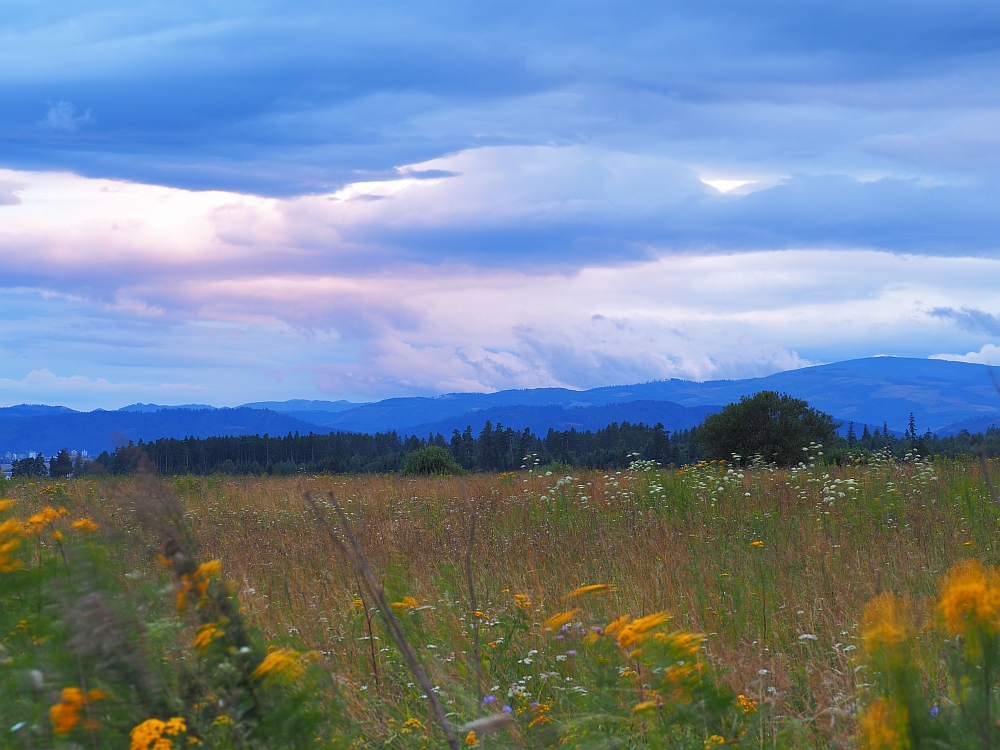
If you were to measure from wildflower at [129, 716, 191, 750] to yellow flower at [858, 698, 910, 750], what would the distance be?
147 cm

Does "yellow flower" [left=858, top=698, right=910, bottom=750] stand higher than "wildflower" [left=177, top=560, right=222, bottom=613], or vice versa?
"wildflower" [left=177, top=560, right=222, bottom=613]

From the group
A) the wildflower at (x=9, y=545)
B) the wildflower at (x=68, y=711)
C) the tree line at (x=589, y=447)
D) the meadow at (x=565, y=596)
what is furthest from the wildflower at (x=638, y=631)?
the wildflower at (x=9, y=545)

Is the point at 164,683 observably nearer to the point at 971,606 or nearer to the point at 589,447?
the point at 971,606

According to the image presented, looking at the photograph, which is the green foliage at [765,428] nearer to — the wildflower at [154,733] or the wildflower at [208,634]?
the wildflower at [208,634]

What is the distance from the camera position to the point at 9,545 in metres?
2.61

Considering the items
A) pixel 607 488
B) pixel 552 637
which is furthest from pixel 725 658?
pixel 607 488

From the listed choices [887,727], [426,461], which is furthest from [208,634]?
[426,461]

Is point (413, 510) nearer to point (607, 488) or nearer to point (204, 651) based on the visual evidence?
point (607, 488)

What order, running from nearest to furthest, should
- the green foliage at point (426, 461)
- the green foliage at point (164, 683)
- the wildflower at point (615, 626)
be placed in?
the green foliage at point (164, 683) < the wildflower at point (615, 626) < the green foliage at point (426, 461)

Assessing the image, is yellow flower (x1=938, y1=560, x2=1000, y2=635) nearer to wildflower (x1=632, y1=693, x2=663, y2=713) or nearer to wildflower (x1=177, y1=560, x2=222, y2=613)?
wildflower (x1=632, y1=693, x2=663, y2=713)

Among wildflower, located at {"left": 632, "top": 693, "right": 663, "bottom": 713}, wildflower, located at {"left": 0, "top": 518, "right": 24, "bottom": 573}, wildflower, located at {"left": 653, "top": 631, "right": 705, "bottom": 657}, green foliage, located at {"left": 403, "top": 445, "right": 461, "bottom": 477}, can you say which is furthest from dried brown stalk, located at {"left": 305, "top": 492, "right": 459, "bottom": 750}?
green foliage, located at {"left": 403, "top": 445, "right": 461, "bottom": 477}

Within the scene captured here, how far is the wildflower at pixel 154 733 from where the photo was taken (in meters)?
1.71

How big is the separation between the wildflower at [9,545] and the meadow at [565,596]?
0.12m

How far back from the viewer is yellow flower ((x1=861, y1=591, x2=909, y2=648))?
1478mm
